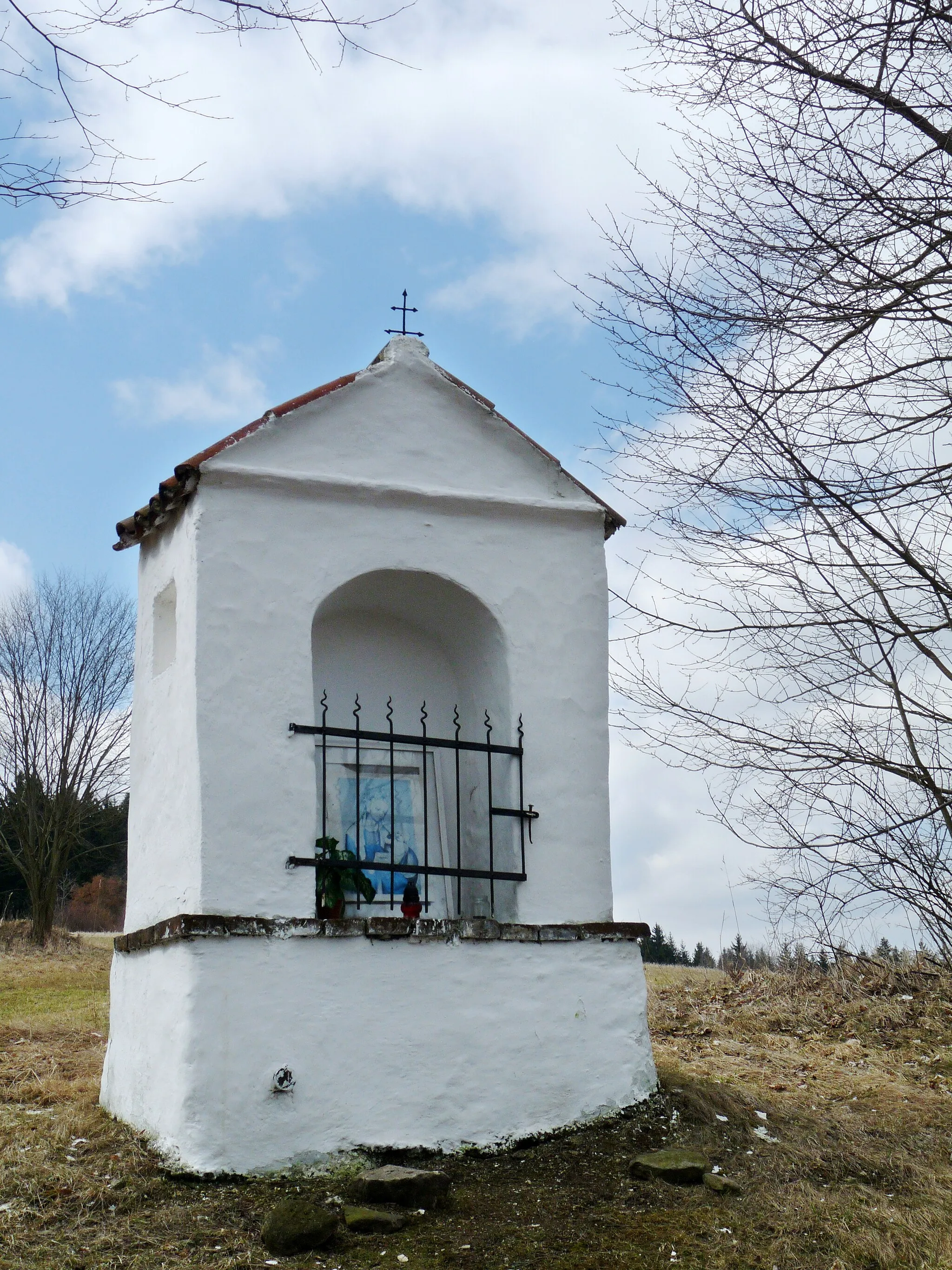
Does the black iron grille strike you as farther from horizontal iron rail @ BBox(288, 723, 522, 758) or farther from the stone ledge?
the stone ledge

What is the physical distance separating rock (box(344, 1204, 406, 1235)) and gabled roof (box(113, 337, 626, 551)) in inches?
143

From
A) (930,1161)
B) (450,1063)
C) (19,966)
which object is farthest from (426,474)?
(19,966)

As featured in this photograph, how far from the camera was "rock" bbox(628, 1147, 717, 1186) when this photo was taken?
5.76 metres

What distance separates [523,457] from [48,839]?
16.9 meters

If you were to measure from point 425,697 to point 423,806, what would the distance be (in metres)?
0.72

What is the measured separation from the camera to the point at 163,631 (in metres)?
7.34

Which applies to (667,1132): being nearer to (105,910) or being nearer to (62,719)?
(62,719)

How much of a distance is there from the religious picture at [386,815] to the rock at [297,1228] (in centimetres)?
204

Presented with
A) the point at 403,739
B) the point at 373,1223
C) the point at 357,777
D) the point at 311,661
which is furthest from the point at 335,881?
the point at 373,1223

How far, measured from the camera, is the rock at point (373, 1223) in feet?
16.9

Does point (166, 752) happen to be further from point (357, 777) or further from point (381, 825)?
point (381, 825)

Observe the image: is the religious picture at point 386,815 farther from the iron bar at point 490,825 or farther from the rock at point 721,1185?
the rock at point 721,1185

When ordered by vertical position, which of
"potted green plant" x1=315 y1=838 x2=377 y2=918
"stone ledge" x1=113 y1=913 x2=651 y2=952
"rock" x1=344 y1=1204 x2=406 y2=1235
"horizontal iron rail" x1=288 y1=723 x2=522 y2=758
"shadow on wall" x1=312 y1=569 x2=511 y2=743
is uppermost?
"shadow on wall" x1=312 y1=569 x2=511 y2=743

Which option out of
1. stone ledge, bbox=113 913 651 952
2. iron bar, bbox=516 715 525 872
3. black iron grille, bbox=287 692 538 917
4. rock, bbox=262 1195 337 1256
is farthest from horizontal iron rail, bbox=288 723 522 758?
rock, bbox=262 1195 337 1256
